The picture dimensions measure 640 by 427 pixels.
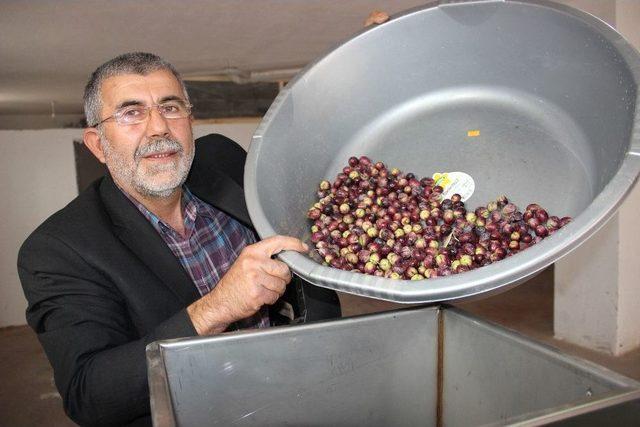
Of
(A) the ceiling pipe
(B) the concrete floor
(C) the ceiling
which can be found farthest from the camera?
(A) the ceiling pipe

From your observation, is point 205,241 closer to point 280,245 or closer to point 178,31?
point 280,245

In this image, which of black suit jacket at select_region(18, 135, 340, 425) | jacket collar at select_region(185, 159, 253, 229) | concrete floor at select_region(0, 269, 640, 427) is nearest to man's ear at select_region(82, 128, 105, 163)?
black suit jacket at select_region(18, 135, 340, 425)

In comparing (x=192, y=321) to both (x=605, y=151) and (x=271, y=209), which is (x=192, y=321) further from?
(x=605, y=151)

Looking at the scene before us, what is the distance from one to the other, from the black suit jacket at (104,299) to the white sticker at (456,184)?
1.39 ft

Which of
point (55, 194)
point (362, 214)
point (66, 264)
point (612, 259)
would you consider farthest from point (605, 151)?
point (55, 194)

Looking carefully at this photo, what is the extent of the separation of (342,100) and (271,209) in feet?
1.26

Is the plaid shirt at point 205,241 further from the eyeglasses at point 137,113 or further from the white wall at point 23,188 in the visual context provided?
the white wall at point 23,188

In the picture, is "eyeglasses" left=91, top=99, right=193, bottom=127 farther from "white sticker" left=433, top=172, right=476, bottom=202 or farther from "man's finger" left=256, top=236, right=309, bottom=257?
"white sticker" left=433, top=172, right=476, bottom=202

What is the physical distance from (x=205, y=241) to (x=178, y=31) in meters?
2.31

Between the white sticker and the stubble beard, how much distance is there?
64 centimetres

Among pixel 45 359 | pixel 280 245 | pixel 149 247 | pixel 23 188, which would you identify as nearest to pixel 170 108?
pixel 149 247

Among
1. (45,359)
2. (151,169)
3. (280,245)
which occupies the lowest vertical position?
(45,359)

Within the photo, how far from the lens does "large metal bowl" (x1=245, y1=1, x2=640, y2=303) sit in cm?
99

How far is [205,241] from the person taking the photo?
152 centimetres
